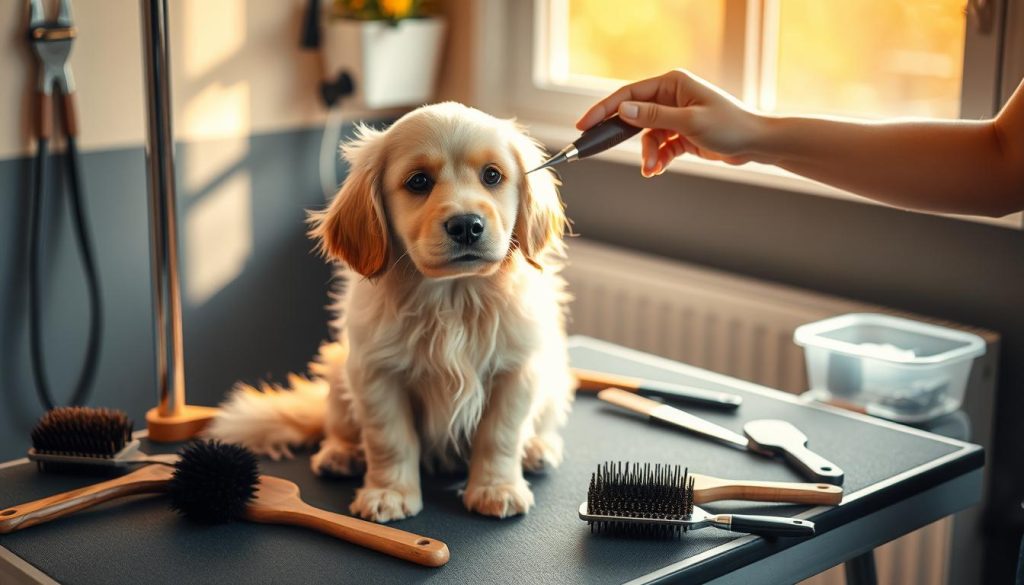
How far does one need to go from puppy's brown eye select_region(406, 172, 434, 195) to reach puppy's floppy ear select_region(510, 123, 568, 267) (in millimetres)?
118

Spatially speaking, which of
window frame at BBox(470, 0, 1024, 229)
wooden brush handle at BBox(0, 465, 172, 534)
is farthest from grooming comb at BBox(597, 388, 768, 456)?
wooden brush handle at BBox(0, 465, 172, 534)

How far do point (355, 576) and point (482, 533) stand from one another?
0.17m

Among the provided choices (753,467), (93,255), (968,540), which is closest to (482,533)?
(753,467)

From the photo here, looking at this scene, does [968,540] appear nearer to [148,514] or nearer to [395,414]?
[395,414]

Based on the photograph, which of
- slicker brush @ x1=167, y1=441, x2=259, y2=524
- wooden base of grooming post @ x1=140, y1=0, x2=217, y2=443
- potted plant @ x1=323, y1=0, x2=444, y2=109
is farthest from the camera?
potted plant @ x1=323, y1=0, x2=444, y2=109

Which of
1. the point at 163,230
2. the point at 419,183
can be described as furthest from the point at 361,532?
the point at 163,230

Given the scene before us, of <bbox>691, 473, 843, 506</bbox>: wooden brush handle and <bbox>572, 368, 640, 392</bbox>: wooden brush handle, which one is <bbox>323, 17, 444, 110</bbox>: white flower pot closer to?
Answer: <bbox>572, 368, 640, 392</bbox>: wooden brush handle

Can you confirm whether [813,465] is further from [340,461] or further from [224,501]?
[224,501]

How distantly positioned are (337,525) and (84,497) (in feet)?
0.99

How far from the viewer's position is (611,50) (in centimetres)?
262

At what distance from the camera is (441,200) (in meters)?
1.28

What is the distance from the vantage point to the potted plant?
262 cm

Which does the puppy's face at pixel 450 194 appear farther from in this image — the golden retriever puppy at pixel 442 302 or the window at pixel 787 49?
the window at pixel 787 49

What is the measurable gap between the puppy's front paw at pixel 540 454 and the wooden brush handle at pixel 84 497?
434mm
